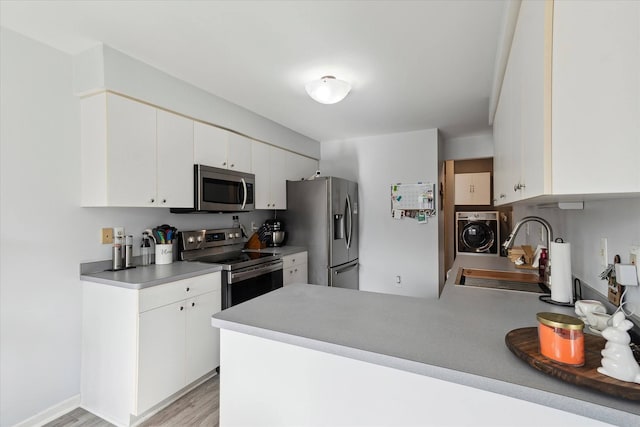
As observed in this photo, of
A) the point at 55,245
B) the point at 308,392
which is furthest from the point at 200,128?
the point at 308,392

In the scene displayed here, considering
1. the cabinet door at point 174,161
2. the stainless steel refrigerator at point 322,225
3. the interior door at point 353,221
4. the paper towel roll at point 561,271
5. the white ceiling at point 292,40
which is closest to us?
the paper towel roll at point 561,271

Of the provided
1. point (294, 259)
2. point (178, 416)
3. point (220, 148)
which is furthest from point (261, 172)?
point (178, 416)

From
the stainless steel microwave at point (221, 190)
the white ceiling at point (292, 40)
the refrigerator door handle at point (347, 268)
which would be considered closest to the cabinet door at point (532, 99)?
the white ceiling at point (292, 40)

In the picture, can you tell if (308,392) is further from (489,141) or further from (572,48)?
(489,141)

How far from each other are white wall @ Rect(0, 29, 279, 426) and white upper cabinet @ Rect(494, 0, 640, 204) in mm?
2611

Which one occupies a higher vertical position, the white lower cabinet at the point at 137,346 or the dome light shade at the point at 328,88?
the dome light shade at the point at 328,88

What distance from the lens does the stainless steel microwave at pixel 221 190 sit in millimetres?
2615

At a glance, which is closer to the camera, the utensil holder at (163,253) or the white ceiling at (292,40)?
the white ceiling at (292,40)

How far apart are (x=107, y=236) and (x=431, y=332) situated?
7.49 ft

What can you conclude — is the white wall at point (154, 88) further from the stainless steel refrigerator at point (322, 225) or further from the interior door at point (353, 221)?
the interior door at point (353, 221)

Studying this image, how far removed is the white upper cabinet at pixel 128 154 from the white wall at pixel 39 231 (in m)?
0.13

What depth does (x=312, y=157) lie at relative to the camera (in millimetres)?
4500

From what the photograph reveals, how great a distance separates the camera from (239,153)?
3117mm

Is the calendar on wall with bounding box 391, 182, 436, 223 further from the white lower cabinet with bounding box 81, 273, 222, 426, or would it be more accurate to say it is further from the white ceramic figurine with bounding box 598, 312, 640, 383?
the white ceramic figurine with bounding box 598, 312, 640, 383
